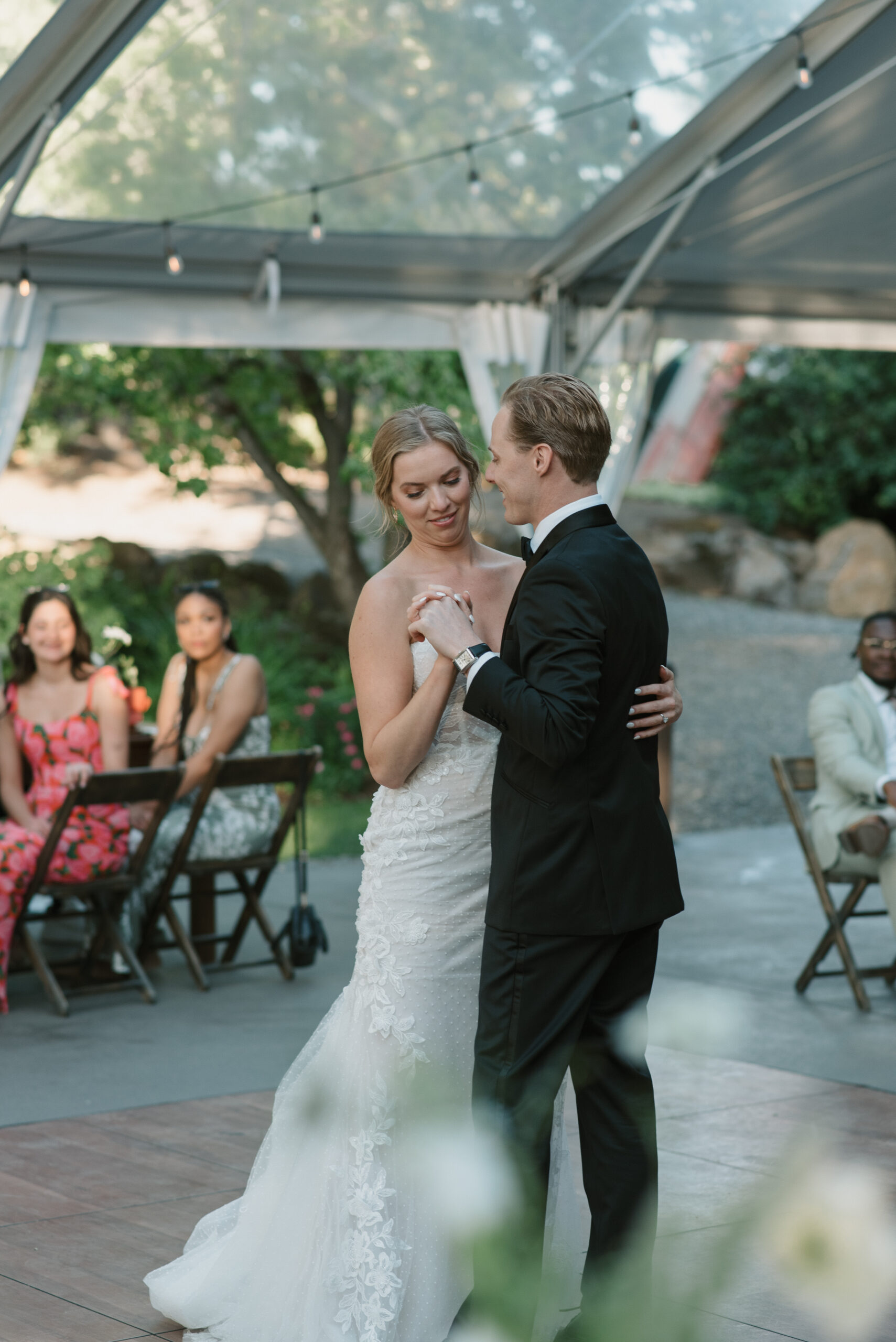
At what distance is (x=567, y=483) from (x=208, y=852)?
4.09 meters

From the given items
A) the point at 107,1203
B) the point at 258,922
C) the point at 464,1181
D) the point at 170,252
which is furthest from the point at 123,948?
the point at 464,1181

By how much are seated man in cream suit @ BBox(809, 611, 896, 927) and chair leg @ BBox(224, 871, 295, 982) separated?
2.28 metres

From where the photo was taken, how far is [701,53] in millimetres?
6777

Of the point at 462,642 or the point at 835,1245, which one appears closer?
the point at 835,1245

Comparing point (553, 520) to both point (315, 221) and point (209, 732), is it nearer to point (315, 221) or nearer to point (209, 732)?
point (209, 732)

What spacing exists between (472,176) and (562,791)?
5439 mm

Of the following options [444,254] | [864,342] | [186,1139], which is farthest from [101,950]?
[864,342]

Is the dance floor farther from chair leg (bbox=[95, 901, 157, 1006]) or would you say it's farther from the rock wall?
the rock wall

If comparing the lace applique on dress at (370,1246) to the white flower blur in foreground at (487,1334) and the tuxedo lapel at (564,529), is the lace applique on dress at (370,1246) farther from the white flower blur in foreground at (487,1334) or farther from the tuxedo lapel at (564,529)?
the white flower blur in foreground at (487,1334)

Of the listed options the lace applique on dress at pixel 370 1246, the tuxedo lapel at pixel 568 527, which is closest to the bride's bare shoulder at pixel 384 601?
the tuxedo lapel at pixel 568 527

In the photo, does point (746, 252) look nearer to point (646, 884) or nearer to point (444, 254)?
point (444, 254)

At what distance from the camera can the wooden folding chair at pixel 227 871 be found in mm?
6059

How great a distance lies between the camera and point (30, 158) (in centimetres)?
617

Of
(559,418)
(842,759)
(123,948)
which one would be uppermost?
(559,418)
